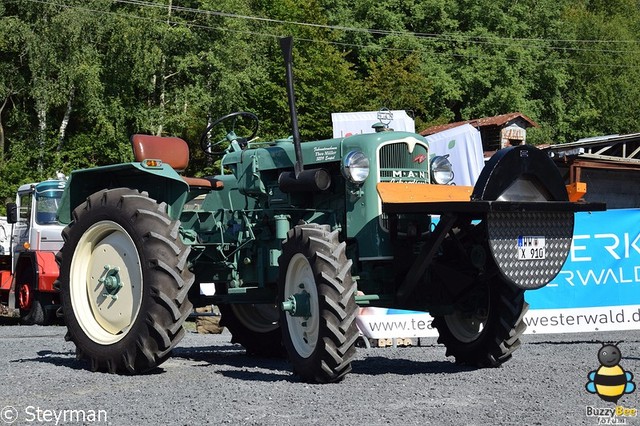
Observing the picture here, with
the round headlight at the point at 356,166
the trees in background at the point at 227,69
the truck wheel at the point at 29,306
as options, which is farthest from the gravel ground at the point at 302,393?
the trees in background at the point at 227,69

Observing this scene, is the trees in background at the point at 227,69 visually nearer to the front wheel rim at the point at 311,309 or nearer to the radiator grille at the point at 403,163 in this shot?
the radiator grille at the point at 403,163

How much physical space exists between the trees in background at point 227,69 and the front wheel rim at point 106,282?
2665 centimetres

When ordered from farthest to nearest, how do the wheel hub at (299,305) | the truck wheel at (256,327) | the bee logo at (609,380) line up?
the truck wheel at (256,327)
the wheel hub at (299,305)
the bee logo at (609,380)

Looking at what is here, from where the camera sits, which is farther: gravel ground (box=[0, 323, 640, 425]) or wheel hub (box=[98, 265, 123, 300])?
wheel hub (box=[98, 265, 123, 300])

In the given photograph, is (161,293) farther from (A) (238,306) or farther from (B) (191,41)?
(B) (191,41)

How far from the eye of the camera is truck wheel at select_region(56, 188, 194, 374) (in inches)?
343

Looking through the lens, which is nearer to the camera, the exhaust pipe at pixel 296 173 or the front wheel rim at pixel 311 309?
the front wheel rim at pixel 311 309

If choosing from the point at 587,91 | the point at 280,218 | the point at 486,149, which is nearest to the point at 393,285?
the point at 280,218

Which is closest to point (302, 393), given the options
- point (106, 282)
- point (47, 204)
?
point (106, 282)

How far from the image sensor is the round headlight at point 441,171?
9383mm

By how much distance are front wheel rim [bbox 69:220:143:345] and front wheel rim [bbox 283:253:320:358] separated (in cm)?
138

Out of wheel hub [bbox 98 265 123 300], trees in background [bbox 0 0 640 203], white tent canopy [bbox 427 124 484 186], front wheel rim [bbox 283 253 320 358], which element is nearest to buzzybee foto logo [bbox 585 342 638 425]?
front wheel rim [bbox 283 253 320 358]

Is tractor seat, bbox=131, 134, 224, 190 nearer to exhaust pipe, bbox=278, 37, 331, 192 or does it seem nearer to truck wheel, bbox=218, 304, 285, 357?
exhaust pipe, bbox=278, 37, 331, 192

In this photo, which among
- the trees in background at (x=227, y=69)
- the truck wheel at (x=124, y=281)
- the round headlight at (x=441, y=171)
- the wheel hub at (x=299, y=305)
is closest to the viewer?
the wheel hub at (x=299, y=305)
